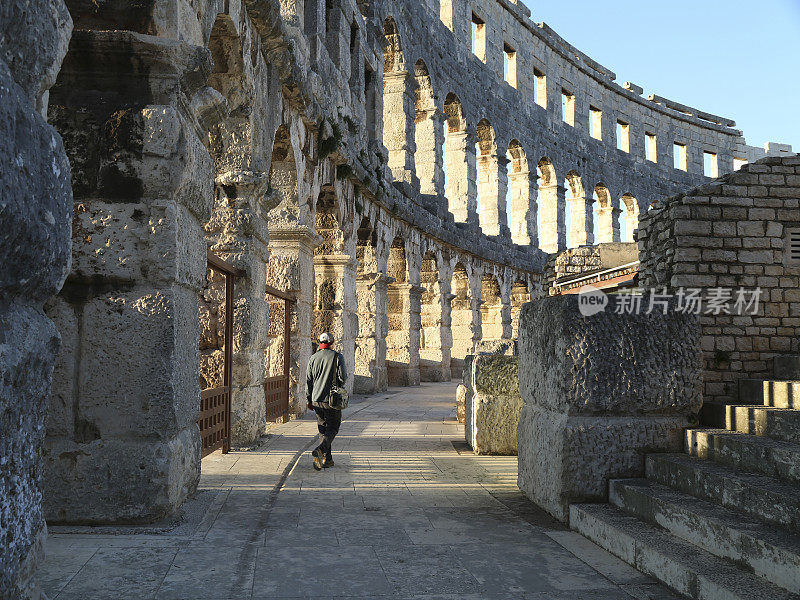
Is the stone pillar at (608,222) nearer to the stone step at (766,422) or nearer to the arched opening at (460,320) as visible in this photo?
the arched opening at (460,320)

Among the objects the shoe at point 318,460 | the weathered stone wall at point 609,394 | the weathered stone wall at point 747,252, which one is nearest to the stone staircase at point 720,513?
the weathered stone wall at point 609,394

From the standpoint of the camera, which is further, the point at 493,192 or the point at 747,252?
the point at 493,192

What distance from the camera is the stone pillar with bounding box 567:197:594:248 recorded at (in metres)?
26.8

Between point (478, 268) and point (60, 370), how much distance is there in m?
18.2

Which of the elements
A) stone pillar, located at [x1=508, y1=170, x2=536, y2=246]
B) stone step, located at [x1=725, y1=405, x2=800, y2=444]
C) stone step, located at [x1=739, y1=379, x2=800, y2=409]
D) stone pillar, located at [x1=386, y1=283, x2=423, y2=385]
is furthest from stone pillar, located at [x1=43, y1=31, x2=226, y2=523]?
stone pillar, located at [x1=508, y1=170, x2=536, y2=246]

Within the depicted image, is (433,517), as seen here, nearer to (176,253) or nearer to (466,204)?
(176,253)

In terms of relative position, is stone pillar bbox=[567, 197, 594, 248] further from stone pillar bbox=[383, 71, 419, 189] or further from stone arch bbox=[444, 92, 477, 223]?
stone pillar bbox=[383, 71, 419, 189]

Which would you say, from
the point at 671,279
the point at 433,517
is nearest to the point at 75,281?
the point at 433,517

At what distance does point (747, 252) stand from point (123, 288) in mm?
4804

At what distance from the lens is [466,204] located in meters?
20.6

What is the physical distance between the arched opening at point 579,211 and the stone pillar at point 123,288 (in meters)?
24.1

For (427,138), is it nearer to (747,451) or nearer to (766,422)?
(766,422)

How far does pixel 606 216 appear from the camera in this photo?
28453mm

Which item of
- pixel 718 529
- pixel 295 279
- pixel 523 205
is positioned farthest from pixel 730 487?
pixel 523 205
